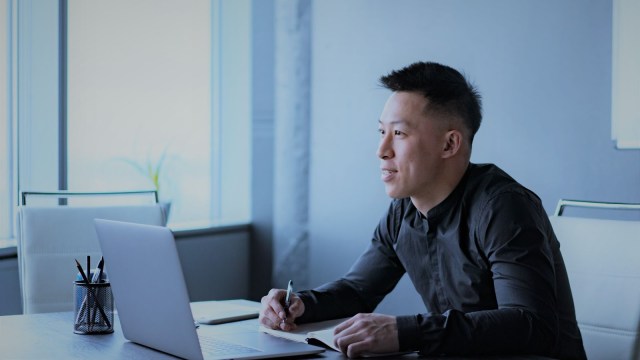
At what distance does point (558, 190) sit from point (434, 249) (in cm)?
158

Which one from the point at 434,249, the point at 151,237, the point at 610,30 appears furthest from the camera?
the point at 610,30

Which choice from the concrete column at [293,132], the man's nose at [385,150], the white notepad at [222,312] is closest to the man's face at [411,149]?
the man's nose at [385,150]

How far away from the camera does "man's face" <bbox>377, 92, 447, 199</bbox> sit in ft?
6.90

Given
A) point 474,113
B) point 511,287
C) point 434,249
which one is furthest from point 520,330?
point 474,113

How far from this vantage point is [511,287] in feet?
5.85

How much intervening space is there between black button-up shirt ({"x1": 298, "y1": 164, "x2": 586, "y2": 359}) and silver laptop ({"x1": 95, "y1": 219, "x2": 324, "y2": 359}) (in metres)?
0.28

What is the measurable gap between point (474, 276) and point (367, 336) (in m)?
0.45

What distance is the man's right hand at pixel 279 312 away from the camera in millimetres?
1928

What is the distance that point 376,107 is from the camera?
13.7 feet

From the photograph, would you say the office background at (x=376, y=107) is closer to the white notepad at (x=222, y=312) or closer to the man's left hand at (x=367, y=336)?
the white notepad at (x=222, y=312)

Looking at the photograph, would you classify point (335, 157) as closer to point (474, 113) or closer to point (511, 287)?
point (474, 113)

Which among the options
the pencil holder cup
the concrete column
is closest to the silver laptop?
the pencil holder cup

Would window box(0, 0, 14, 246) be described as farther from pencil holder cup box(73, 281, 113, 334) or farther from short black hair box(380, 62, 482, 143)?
short black hair box(380, 62, 482, 143)

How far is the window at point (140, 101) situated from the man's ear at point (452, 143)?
79.7 inches
